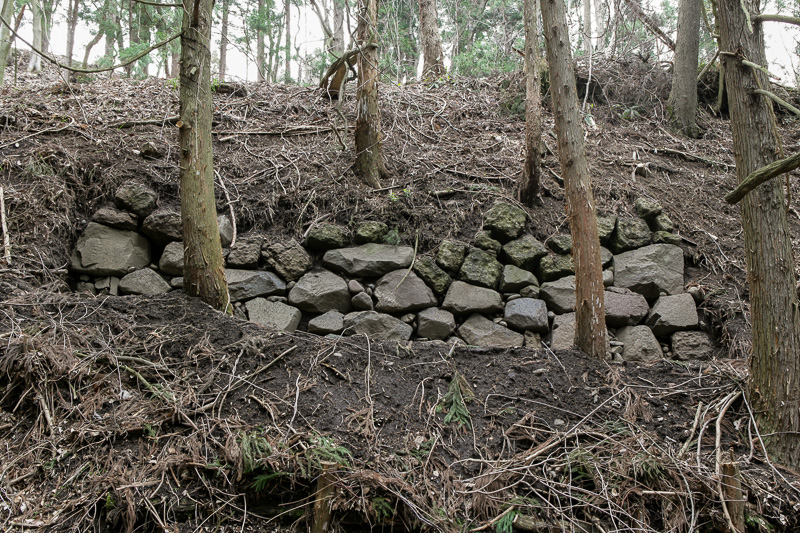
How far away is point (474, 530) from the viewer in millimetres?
2877

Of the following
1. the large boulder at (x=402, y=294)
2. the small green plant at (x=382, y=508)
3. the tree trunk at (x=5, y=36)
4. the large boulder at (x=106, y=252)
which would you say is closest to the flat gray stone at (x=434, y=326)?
the large boulder at (x=402, y=294)

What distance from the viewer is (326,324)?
4777 millimetres

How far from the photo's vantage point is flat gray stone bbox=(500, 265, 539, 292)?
5062 mm

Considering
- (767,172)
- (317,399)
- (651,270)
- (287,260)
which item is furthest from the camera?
(651,270)

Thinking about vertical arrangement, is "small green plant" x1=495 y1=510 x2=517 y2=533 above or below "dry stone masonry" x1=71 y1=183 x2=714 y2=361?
below

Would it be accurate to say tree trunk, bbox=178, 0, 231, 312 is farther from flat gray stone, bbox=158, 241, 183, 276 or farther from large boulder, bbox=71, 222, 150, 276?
large boulder, bbox=71, 222, 150, 276

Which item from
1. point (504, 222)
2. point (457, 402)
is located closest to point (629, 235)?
point (504, 222)

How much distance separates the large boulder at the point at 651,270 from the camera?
16.9ft

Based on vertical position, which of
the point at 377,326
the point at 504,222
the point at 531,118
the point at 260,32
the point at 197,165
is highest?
the point at 260,32

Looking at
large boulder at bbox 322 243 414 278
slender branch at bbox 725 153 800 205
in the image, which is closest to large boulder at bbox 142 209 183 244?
large boulder at bbox 322 243 414 278

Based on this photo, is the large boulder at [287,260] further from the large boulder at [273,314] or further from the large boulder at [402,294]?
the large boulder at [402,294]

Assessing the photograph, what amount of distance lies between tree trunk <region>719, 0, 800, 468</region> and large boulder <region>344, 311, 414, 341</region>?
2.70 metres

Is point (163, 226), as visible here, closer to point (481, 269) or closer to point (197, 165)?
point (197, 165)

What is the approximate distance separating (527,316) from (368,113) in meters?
2.69
